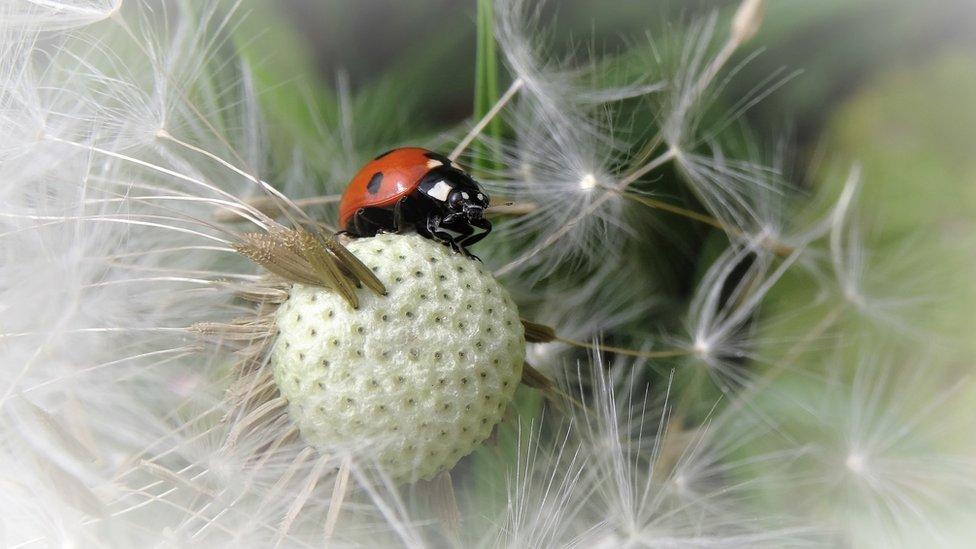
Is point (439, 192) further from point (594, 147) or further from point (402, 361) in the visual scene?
point (594, 147)

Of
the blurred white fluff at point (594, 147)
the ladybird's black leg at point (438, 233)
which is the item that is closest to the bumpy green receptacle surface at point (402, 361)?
the ladybird's black leg at point (438, 233)

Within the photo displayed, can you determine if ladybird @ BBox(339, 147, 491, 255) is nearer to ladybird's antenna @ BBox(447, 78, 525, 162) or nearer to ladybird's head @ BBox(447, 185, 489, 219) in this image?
ladybird's head @ BBox(447, 185, 489, 219)

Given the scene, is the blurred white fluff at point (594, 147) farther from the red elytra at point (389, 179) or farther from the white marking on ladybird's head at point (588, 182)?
the red elytra at point (389, 179)

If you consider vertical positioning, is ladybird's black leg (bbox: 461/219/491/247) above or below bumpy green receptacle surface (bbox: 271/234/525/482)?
above

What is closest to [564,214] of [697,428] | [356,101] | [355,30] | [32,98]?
[697,428]

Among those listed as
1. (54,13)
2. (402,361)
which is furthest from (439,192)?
(54,13)

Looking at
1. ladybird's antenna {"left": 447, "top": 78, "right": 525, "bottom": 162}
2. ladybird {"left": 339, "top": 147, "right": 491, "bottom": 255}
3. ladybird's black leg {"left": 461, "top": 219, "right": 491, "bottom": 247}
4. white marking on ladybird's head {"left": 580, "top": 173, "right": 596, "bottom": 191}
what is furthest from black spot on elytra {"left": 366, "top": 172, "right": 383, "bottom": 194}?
white marking on ladybird's head {"left": 580, "top": 173, "right": 596, "bottom": 191}

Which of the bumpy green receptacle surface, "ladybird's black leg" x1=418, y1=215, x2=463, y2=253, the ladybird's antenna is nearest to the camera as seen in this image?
the bumpy green receptacle surface
